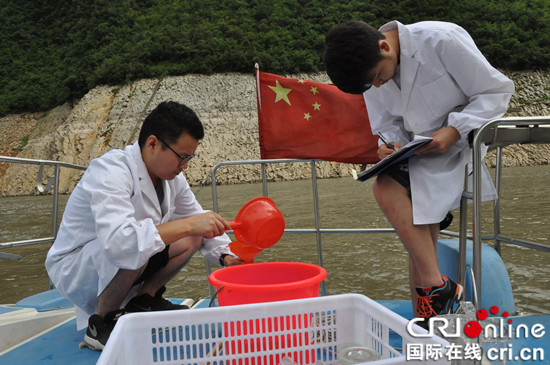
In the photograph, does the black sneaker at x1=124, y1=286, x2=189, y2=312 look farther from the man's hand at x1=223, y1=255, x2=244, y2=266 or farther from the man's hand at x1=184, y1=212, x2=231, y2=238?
the man's hand at x1=184, y1=212, x2=231, y2=238

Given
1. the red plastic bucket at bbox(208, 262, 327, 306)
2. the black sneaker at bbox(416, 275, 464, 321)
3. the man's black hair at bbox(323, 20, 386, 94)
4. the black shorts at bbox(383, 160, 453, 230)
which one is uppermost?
the man's black hair at bbox(323, 20, 386, 94)

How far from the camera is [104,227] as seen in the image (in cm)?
153

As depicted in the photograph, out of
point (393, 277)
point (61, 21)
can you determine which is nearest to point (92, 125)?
point (61, 21)

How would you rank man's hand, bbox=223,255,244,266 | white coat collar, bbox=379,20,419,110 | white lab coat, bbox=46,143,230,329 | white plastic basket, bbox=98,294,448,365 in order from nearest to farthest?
white plastic basket, bbox=98,294,448,365
white lab coat, bbox=46,143,230,329
white coat collar, bbox=379,20,419,110
man's hand, bbox=223,255,244,266

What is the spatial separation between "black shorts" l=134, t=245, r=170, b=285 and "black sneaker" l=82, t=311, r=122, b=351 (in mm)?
191

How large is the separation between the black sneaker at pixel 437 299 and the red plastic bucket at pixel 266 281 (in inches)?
14.4

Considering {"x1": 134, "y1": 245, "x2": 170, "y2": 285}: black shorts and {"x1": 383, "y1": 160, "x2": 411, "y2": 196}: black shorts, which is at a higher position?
{"x1": 383, "y1": 160, "x2": 411, "y2": 196}: black shorts

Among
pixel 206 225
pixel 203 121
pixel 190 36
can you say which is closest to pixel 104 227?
pixel 206 225

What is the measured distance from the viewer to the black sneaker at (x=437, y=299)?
1.39 meters

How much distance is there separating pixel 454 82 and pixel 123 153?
136 centimetres

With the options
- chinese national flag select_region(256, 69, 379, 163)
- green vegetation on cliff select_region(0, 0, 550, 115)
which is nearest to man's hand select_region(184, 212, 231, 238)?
chinese national flag select_region(256, 69, 379, 163)

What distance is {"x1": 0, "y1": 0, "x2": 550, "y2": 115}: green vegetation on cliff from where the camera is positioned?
87.8 ft

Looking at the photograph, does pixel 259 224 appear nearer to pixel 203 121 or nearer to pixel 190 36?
pixel 203 121

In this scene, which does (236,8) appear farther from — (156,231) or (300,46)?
(156,231)
